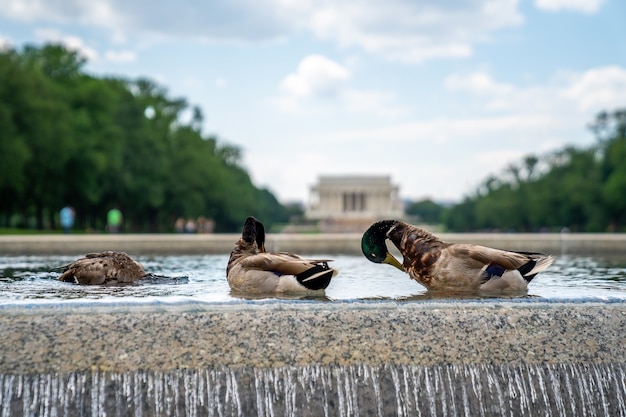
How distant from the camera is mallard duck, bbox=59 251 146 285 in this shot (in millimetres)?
8273

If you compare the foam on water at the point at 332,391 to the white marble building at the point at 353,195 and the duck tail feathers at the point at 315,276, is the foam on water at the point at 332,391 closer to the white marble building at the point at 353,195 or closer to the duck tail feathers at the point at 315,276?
the duck tail feathers at the point at 315,276

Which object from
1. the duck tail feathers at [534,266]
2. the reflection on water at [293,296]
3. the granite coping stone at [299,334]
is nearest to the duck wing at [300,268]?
the reflection on water at [293,296]

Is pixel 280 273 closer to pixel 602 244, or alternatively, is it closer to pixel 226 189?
pixel 602 244

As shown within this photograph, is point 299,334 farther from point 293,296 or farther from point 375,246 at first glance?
point 375,246

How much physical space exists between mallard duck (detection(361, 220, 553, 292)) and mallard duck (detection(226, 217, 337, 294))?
1.96 ft

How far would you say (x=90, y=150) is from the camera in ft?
149

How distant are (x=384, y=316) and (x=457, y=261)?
1376 millimetres

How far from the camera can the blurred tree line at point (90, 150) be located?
40.2 meters

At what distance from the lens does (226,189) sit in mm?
73062

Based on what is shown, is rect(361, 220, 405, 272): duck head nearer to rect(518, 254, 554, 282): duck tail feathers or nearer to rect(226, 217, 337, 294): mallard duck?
rect(226, 217, 337, 294): mallard duck

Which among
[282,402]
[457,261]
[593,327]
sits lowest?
[282,402]

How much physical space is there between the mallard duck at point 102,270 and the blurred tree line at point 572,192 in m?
52.0

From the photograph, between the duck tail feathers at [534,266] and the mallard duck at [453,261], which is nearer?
the mallard duck at [453,261]

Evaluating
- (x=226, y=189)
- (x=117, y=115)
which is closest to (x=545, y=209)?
(x=226, y=189)
